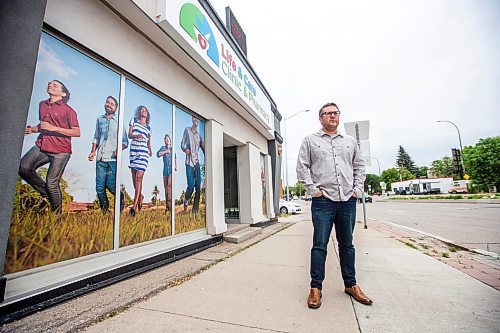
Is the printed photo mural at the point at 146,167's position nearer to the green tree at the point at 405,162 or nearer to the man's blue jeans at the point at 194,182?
the man's blue jeans at the point at 194,182

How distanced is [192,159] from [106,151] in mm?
2145

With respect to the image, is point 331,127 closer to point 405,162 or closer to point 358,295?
point 358,295

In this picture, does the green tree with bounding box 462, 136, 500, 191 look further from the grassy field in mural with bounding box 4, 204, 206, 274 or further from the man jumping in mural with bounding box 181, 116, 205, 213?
the grassy field in mural with bounding box 4, 204, 206, 274

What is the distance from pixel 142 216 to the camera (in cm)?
381

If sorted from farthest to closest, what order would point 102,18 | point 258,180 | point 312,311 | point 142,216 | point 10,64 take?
point 258,180
point 142,216
point 102,18
point 312,311
point 10,64

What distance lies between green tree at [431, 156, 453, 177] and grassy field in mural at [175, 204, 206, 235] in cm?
9805

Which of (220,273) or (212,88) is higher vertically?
(212,88)

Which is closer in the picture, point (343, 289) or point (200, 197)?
point (343, 289)

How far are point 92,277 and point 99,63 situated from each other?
2709 millimetres

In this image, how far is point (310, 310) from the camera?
7.51 ft

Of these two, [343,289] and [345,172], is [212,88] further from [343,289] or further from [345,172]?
[343,289]

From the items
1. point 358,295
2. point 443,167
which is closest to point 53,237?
point 358,295

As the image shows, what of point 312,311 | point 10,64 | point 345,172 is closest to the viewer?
point 10,64

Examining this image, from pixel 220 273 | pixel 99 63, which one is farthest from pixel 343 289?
pixel 99 63
